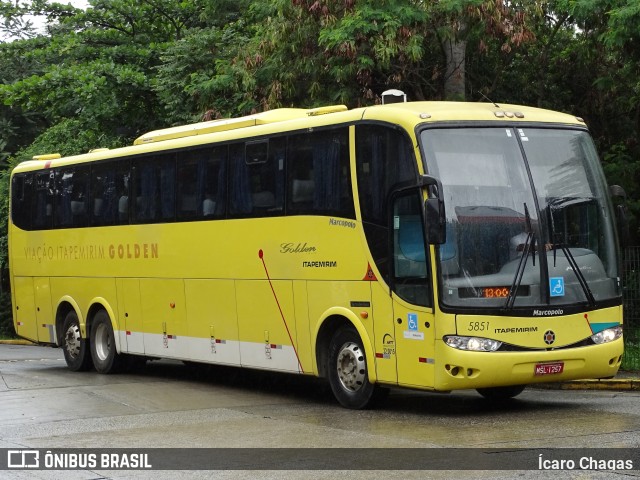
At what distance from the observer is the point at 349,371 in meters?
14.5

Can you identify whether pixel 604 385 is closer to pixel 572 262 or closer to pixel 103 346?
pixel 572 262

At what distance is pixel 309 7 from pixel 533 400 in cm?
864

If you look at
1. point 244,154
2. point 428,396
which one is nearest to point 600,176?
point 428,396

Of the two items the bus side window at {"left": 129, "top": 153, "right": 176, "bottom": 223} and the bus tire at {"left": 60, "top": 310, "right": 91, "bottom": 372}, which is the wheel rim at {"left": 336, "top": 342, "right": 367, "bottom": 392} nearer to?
the bus side window at {"left": 129, "top": 153, "right": 176, "bottom": 223}

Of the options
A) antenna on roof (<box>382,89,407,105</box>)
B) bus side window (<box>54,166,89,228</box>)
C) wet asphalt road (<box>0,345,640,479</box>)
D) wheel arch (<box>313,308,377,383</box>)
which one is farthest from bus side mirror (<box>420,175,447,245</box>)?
bus side window (<box>54,166,89,228</box>)

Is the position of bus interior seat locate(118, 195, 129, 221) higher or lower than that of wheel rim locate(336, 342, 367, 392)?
higher

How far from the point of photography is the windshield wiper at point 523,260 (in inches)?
513

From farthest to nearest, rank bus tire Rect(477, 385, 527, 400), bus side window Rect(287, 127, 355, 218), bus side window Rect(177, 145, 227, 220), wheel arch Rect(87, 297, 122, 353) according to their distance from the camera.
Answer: wheel arch Rect(87, 297, 122, 353), bus side window Rect(177, 145, 227, 220), bus tire Rect(477, 385, 527, 400), bus side window Rect(287, 127, 355, 218)

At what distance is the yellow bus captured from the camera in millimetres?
13055

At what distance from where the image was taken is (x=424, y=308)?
13.2m

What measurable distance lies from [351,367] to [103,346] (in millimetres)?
7490

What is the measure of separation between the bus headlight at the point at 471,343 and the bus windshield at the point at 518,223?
1.15 ft

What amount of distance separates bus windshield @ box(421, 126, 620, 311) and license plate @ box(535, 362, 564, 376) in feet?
2.13

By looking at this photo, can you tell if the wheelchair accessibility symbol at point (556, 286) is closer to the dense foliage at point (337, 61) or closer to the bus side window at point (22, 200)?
the dense foliage at point (337, 61)
